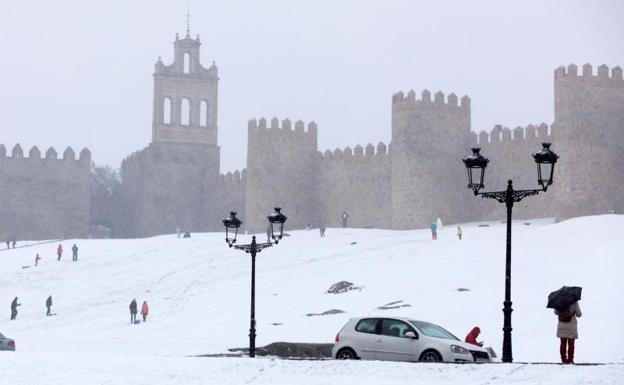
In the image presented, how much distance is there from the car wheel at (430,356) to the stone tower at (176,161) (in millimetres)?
50018

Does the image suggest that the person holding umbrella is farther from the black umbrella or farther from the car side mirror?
the car side mirror

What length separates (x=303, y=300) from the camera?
34.5m

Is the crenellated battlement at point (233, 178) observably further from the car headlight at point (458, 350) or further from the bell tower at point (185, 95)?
the car headlight at point (458, 350)

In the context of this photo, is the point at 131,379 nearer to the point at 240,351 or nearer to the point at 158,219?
the point at 240,351

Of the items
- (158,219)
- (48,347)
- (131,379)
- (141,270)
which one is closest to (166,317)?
(48,347)

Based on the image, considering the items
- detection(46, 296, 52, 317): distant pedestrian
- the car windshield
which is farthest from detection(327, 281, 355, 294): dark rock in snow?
the car windshield

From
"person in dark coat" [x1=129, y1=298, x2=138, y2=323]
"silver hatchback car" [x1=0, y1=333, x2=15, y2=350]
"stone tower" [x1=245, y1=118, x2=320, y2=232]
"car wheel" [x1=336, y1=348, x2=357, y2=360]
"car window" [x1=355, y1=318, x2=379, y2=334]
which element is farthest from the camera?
"stone tower" [x1=245, y1=118, x2=320, y2=232]

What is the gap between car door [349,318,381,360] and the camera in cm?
1881

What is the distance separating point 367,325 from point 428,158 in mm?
32342

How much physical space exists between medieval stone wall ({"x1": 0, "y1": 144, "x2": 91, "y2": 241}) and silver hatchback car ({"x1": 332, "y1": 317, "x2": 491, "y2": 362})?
169 feet

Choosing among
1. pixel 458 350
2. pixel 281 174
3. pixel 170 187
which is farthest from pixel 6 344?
pixel 170 187

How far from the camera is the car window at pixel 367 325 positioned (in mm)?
18984

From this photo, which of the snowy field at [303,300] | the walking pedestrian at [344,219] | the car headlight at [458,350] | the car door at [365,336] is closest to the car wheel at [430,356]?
the car headlight at [458,350]

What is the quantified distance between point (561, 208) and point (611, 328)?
18.4 m
